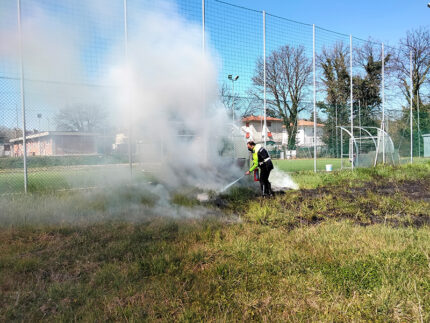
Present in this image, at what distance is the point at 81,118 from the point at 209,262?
5099mm

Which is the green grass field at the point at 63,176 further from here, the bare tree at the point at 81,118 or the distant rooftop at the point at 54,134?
the bare tree at the point at 81,118

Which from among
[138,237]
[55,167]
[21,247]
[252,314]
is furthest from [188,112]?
[252,314]

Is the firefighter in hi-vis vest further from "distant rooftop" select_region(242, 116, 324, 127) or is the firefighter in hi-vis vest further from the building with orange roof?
"distant rooftop" select_region(242, 116, 324, 127)

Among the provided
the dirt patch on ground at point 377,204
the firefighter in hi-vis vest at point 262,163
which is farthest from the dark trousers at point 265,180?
the dirt patch on ground at point 377,204

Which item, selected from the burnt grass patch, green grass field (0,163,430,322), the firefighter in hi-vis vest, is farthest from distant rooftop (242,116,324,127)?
green grass field (0,163,430,322)

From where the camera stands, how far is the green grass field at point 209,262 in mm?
2721

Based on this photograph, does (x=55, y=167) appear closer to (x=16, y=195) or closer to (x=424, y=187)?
(x=16, y=195)

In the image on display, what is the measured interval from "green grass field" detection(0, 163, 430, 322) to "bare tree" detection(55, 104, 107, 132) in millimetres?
1783

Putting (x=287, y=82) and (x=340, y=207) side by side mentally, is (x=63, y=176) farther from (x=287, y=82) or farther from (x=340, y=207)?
(x=287, y=82)

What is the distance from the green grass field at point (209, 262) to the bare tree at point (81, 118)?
5.85 feet

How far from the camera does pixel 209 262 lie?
3773 millimetres

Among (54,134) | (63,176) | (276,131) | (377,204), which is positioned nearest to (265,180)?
(377,204)

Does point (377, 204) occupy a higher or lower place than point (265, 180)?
lower

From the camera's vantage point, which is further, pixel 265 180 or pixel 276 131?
pixel 276 131
